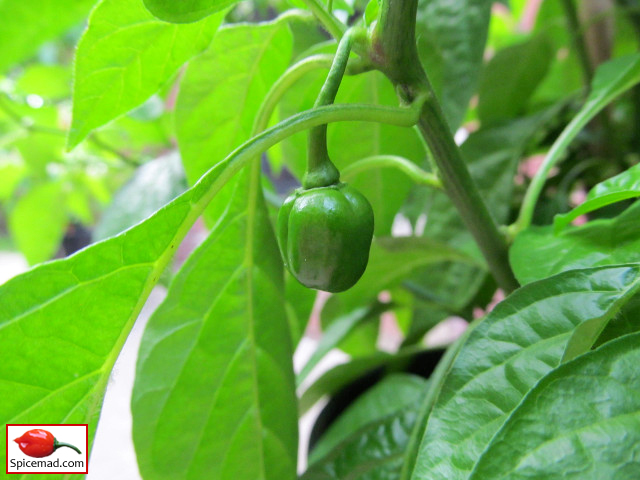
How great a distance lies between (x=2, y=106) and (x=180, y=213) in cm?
54

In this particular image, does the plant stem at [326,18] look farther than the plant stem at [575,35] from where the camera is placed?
No

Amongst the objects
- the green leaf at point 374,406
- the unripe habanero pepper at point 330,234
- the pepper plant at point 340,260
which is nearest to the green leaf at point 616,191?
the pepper plant at point 340,260

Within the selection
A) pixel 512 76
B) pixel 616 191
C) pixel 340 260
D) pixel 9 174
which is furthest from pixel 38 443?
pixel 9 174

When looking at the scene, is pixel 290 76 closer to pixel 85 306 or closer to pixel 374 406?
pixel 85 306

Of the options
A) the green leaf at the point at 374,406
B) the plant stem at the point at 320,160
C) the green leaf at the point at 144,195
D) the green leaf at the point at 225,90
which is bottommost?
the green leaf at the point at 374,406

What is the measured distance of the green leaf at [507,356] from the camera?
0.20 metres

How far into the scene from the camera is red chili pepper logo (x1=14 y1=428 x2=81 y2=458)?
218 millimetres

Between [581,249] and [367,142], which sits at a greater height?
[367,142]

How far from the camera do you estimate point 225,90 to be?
339 mm

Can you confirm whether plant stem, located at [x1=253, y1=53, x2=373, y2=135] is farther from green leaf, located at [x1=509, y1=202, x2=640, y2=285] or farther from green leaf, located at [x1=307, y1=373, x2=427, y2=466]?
green leaf, located at [x1=307, y1=373, x2=427, y2=466]

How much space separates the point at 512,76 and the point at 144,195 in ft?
1.15

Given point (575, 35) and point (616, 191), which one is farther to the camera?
point (575, 35)

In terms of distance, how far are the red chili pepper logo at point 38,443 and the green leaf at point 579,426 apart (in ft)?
0.53

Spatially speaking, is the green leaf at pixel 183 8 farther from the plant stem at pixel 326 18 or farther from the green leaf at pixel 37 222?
the green leaf at pixel 37 222
